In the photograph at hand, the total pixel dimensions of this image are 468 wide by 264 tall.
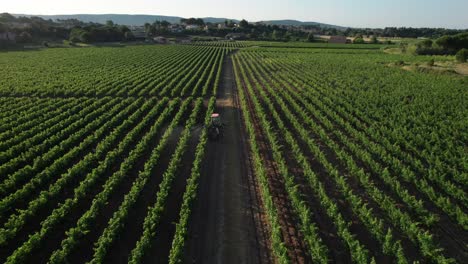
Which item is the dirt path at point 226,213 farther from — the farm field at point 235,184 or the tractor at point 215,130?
the tractor at point 215,130

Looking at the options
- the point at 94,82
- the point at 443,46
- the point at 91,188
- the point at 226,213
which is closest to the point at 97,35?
the point at 94,82

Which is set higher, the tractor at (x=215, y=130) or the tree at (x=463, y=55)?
the tree at (x=463, y=55)

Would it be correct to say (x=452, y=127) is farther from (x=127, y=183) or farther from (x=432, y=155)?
(x=127, y=183)

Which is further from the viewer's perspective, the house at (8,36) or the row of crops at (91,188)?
the house at (8,36)

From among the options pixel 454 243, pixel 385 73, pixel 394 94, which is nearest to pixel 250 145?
A: pixel 454 243

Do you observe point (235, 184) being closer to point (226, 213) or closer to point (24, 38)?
point (226, 213)

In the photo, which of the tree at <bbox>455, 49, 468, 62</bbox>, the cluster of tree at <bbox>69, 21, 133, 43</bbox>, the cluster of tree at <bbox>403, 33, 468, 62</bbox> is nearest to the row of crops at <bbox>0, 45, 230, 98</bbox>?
the tree at <bbox>455, 49, 468, 62</bbox>

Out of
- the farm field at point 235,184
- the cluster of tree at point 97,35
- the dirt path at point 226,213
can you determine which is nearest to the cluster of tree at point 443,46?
the farm field at point 235,184
